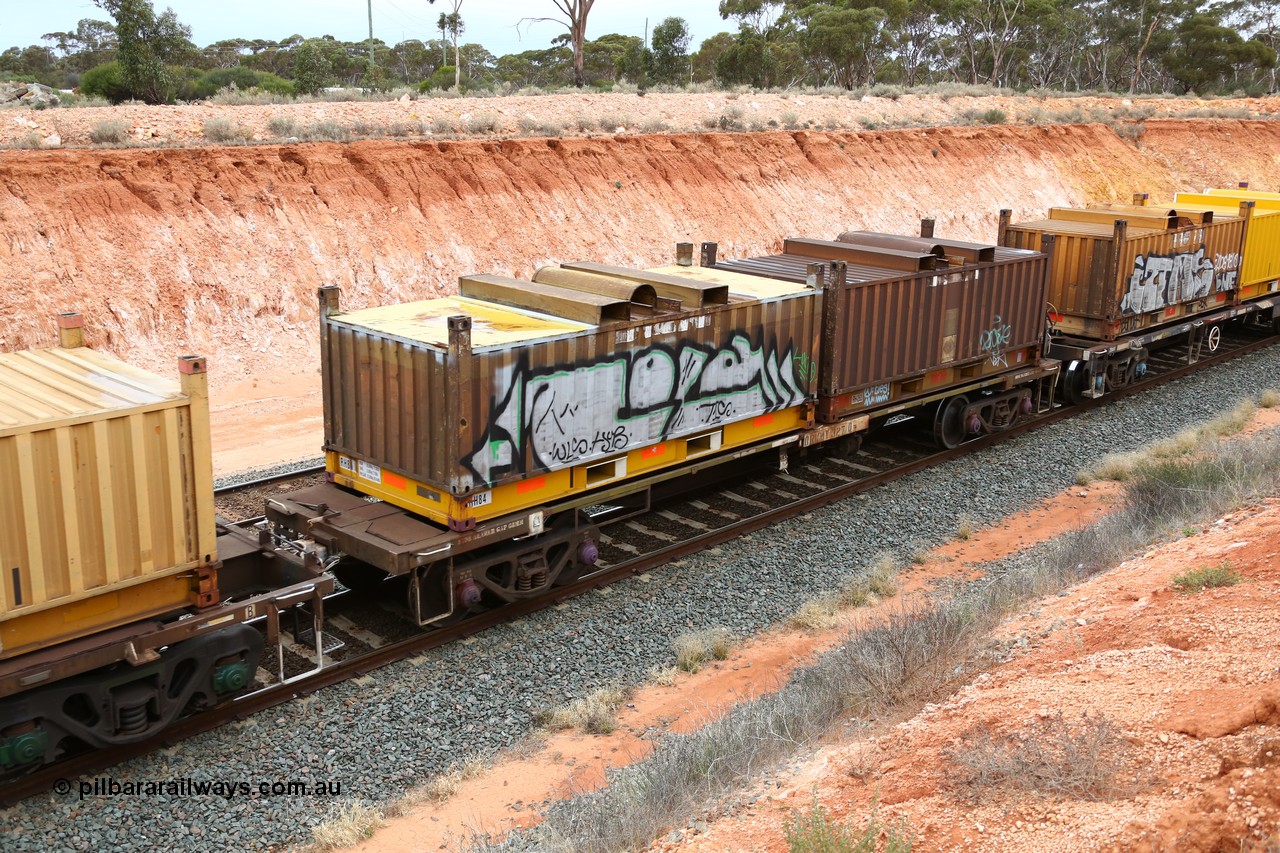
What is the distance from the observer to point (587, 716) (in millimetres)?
9898

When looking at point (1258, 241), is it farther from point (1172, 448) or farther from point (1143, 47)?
point (1143, 47)

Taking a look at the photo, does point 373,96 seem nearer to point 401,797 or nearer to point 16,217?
point 16,217

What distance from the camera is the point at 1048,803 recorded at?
21.1 feet

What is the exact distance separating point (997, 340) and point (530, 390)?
9.51m

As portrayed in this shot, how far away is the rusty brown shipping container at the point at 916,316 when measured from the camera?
15.0 meters

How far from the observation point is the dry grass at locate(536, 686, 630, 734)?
32.3 ft

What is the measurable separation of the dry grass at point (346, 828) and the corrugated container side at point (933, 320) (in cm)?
874

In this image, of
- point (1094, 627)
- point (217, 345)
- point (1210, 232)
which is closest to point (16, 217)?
point (217, 345)

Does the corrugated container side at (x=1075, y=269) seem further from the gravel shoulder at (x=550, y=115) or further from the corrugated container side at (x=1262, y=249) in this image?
the gravel shoulder at (x=550, y=115)

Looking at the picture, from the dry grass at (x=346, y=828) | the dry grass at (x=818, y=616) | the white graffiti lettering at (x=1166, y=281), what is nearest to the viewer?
the dry grass at (x=346, y=828)

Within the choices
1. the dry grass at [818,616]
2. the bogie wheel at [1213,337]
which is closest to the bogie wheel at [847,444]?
the dry grass at [818,616]

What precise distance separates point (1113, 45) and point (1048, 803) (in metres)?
82.4

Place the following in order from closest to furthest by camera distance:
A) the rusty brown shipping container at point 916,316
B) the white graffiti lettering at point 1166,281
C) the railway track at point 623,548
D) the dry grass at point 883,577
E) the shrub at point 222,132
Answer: the railway track at point 623,548 → the dry grass at point 883,577 → the rusty brown shipping container at point 916,316 → the white graffiti lettering at point 1166,281 → the shrub at point 222,132

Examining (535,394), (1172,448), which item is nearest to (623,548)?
(535,394)
